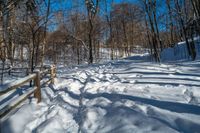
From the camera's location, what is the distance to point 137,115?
458 centimetres

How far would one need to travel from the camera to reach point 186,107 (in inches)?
186

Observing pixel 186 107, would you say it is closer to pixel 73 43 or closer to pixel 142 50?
pixel 73 43

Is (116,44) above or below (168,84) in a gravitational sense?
above

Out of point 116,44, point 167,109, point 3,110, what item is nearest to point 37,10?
point 3,110

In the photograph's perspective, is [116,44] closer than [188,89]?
No

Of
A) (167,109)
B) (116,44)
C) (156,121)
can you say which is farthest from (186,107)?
A: (116,44)

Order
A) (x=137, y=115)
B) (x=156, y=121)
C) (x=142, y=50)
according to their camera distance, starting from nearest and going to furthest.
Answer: (x=156, y=121), (x=137, y=115), (x=142, y=50)

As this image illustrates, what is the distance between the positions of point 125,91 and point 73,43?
33526 millimetres

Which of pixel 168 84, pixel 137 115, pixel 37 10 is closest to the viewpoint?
pixel 137 115

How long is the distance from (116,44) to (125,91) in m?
37.6

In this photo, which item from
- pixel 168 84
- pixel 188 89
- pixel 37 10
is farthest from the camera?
pixel 37 10

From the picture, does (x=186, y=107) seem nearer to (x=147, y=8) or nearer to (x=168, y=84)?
(x=168, y=84)

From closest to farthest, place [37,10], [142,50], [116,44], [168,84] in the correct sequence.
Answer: [168,84] < [37,10] < [116,44] < [142,50]

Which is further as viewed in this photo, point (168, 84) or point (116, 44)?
point (116, 44)
